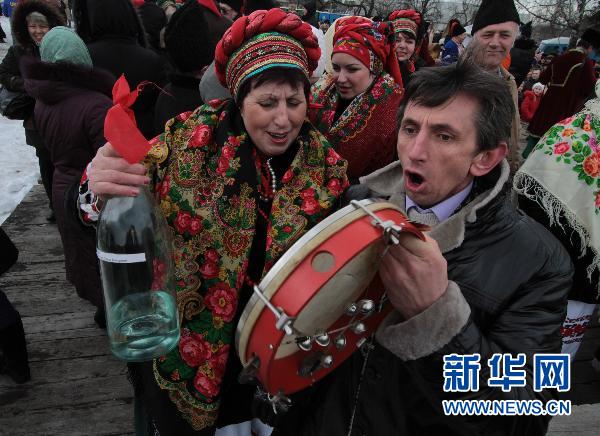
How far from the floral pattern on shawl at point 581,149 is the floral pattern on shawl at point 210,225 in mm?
1349

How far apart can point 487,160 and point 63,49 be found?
2758 millimetres


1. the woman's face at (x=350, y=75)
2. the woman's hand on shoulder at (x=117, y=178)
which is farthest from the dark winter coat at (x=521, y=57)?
the woman's hand on shoulder at (x=117, y=178)

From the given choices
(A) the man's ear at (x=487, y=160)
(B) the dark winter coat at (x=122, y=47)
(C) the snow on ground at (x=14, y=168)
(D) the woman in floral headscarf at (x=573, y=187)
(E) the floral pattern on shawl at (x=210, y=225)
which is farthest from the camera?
(C) the snow on ground at (x=14, y=168)

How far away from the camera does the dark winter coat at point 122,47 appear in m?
3.48

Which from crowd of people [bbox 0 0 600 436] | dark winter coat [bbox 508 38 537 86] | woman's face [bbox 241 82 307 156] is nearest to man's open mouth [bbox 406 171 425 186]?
crowd of people [bbox 0 0 600 436]

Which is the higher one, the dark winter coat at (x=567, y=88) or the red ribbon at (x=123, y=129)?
the red ribbon at (x=123, y=129)

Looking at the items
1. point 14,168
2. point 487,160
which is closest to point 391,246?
point 487,160

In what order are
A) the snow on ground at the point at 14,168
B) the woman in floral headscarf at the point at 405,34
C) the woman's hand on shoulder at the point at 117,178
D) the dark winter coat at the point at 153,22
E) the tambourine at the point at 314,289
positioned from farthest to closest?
1. the snow on ground at the point at 14,168
2. the dark winter coat at the point at 153,22
3. the woman in floral headscarf at the point at 405,34
4. the woman's hand on shoulder at the point at 117,178
5. the tambourine at the point at 314,289

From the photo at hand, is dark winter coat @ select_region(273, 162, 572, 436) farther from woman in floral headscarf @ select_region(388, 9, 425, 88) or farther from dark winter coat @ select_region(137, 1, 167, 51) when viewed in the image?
dark winter coat @ select_region(137, 1, 167, 51)

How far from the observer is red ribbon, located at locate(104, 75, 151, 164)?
45.3 inches

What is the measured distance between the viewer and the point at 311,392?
5.14 ft

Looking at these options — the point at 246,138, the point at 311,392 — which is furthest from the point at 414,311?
the point at 246,138

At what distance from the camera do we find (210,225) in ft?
5.28

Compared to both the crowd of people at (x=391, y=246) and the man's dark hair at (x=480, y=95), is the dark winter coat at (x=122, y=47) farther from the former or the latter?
the man's dark hair at (x=480, y=95)
